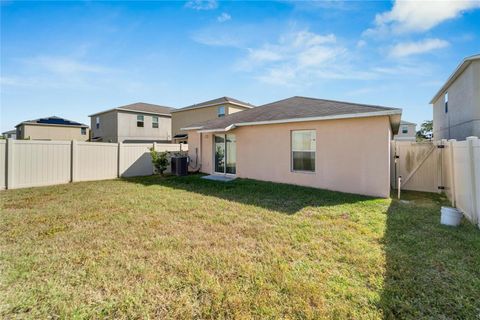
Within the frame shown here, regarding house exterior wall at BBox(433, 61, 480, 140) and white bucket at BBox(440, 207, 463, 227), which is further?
house exterior wall at BBox(433, 61, 480, 140)

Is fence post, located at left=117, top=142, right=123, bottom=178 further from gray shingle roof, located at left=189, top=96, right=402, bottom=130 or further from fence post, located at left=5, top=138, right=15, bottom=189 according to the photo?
gray shingle roof, located at left=189, top=96, right=402, bottom=130

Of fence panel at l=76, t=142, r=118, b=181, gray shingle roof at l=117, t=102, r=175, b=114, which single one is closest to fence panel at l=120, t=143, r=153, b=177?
fence panel at l=76, t=142, r=118, b=181

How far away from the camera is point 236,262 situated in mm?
3498

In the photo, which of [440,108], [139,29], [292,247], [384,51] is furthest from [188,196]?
[440,108]

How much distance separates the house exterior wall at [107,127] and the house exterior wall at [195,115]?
6423 mm

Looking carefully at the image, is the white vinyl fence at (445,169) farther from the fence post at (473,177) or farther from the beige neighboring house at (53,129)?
the beige neighboring house at (53,129)

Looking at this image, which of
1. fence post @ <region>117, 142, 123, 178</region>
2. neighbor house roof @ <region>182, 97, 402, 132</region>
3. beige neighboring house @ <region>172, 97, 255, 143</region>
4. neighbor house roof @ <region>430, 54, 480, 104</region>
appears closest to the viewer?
neighbor house roof @ <region>182, 97, 402, 132</region>

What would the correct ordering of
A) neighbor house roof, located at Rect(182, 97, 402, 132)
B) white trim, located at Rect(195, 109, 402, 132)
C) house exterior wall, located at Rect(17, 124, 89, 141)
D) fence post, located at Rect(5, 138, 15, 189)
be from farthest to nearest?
house exterior wall, located at Rect(17, 124, 89, 141) → fence post, located at Rect(5, 138, 15, 189) → neighbor house roof, located at Rect(182, 97, 402, 132) → white trim, located at Rect(195, 109, 402, 132)

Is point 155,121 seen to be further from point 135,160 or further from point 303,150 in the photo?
→ point 303,150

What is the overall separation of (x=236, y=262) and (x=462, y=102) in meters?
15.8

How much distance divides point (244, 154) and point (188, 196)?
13.7 ft

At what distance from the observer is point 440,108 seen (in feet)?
57.0

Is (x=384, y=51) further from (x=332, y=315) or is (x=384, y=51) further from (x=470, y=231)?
(x=332, y=315)

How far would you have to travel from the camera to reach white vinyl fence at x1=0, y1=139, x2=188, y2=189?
354 inches
